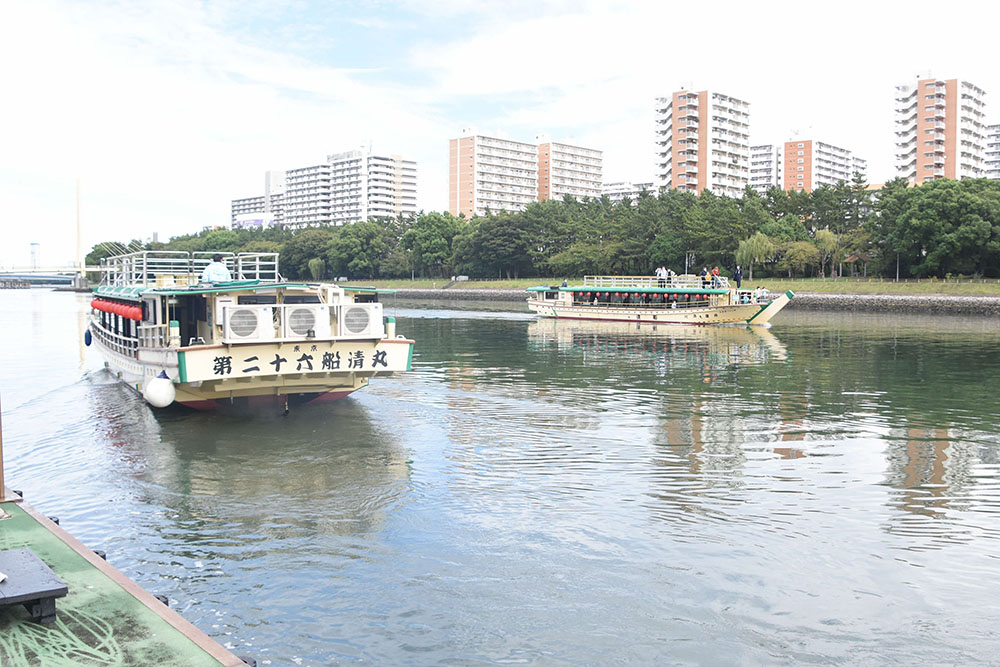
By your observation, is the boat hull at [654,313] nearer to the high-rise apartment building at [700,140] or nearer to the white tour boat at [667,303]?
the white tour boat at [667,303]

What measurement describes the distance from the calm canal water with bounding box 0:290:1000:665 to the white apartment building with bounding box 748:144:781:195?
169393mm

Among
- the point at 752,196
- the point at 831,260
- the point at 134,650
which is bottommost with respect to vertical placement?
the point at 134,650

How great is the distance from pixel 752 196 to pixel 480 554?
86.8 m

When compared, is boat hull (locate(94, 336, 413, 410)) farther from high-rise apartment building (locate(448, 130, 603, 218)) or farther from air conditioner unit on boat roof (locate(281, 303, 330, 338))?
high-rise apartment building (locate(448, 130, 603, 218))

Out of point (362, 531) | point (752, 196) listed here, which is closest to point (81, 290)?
point (752, 196)

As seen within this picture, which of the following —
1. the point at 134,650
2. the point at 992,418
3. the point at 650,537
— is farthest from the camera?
the point at 992,418

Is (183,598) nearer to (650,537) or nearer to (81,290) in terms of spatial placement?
(650,537)

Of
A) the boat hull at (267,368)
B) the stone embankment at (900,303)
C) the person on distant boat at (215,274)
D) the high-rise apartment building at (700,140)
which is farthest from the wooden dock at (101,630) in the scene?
the high-rise apartment building at (700,140)

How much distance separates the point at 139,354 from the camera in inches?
768

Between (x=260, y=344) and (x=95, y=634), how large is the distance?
34.1 feet

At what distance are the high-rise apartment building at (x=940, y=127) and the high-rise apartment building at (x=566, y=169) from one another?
74618mm

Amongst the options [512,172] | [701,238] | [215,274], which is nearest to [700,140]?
[701,238]

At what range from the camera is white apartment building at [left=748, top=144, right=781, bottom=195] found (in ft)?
599

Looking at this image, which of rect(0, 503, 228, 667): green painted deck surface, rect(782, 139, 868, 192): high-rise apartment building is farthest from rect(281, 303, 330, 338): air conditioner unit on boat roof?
rect(782, 139, 868, 192): high-rise apartment building
